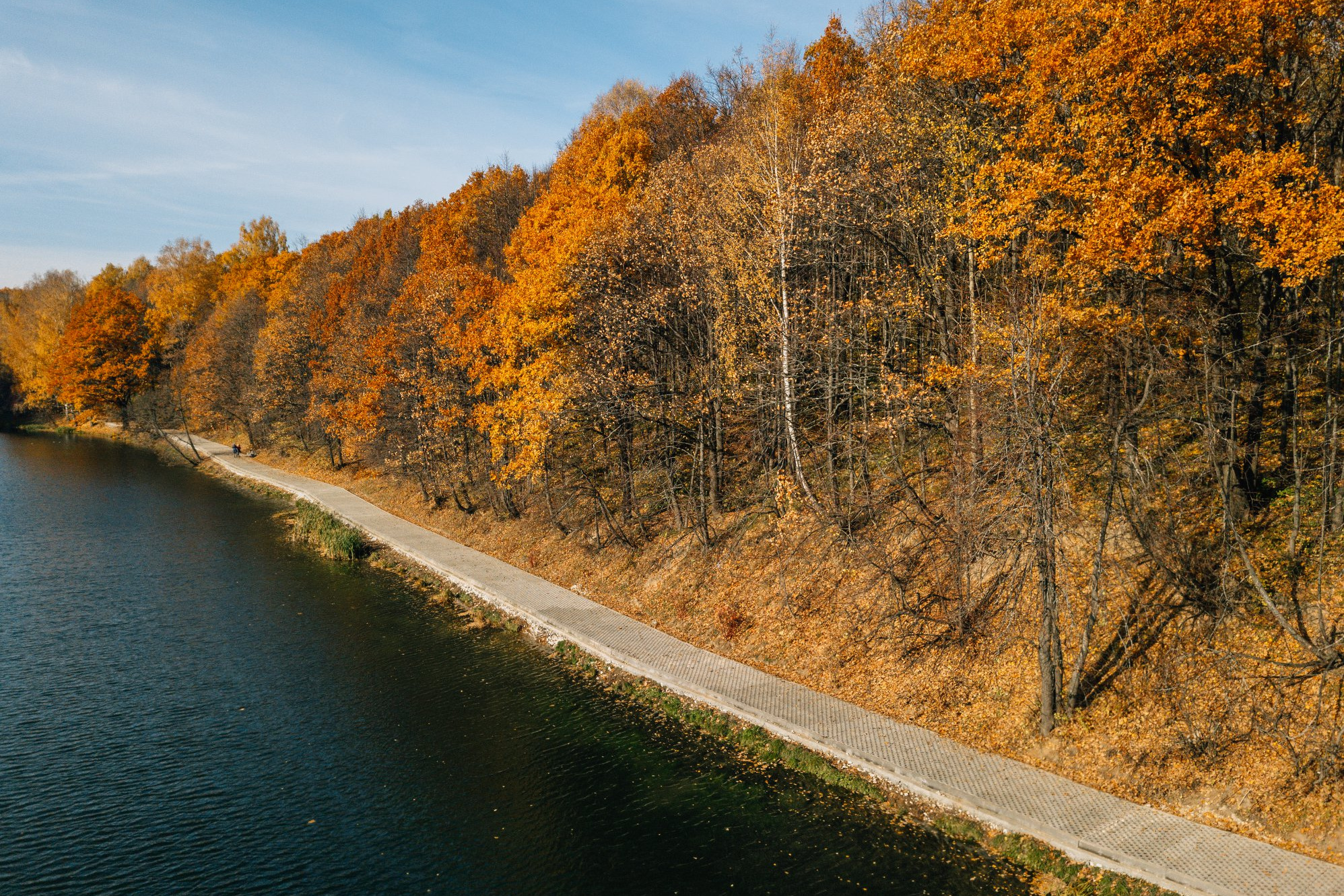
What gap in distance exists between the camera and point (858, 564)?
19.0 m

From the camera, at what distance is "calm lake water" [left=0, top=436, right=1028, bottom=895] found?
1177 centimetres

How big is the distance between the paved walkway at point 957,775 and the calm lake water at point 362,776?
84 centimetres

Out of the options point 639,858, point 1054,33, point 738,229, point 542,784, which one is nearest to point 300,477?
point 738,229

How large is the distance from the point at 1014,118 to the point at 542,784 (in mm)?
16772

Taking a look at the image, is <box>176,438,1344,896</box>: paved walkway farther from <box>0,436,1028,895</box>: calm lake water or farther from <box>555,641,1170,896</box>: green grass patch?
<box>0,436,1028,895</box>: calm lake water

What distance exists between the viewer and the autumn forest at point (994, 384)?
40.8ft

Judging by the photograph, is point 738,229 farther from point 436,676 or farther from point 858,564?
point 436,676

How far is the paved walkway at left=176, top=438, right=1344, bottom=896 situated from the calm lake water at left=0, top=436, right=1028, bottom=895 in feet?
2.75

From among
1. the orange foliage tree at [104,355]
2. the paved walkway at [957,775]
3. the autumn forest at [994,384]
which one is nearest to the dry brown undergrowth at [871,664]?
the autumn forest at [994,384]

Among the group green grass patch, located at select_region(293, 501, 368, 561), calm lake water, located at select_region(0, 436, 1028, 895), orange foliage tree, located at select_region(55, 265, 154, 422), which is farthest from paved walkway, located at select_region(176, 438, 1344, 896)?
orange foliage tree, located at select_region(55, 265, 154, 422)

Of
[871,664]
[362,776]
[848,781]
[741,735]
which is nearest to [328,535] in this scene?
[362,776]

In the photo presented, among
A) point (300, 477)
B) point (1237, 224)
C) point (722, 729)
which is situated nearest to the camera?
point (1237, 224)

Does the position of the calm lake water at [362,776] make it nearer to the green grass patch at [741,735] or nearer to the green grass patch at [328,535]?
the green grass patch at [741,735]

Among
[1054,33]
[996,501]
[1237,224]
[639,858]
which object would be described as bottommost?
[639,858]
